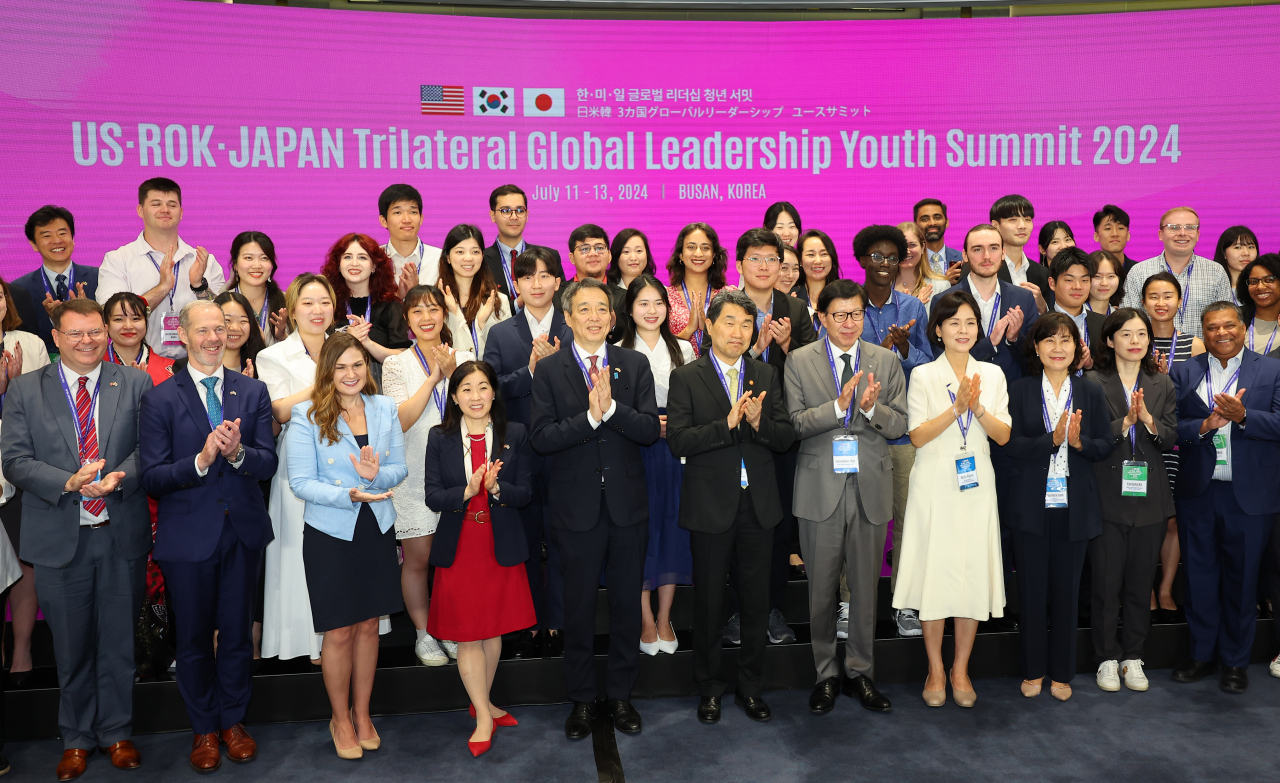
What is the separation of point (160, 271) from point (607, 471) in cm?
282

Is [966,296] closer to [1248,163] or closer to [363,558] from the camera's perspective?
[363,558]

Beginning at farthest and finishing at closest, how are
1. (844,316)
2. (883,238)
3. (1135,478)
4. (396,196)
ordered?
(396,196) → (883,238) → (1135,478) → (844,316)

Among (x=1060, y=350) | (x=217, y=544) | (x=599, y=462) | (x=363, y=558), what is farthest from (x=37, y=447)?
(x=1060, y=350)

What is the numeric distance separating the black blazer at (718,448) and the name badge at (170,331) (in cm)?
264

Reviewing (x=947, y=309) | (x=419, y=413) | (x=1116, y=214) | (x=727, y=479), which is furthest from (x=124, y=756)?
(x=1116, y=214)

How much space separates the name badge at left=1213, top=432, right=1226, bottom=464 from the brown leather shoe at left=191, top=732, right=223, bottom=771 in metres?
4.41

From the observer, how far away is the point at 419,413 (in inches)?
147

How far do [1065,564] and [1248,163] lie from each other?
4329mm

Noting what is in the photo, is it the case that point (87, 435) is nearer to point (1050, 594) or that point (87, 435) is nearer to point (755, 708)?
point (755, 708)

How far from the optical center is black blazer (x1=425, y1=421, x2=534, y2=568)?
3387 mm

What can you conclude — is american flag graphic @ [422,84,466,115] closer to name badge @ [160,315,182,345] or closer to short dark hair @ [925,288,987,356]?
name badge @ [160,315,182,345]

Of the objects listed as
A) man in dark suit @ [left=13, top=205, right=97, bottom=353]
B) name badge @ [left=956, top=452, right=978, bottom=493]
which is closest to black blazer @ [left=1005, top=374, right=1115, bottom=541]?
name badge @ [left=956, top=452, right=978, bottom=493]

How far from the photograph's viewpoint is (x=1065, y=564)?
377 centimetres

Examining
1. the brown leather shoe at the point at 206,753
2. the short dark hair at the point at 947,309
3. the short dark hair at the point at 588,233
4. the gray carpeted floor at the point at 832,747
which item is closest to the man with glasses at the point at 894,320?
the short dark hair at the point at 947,309
